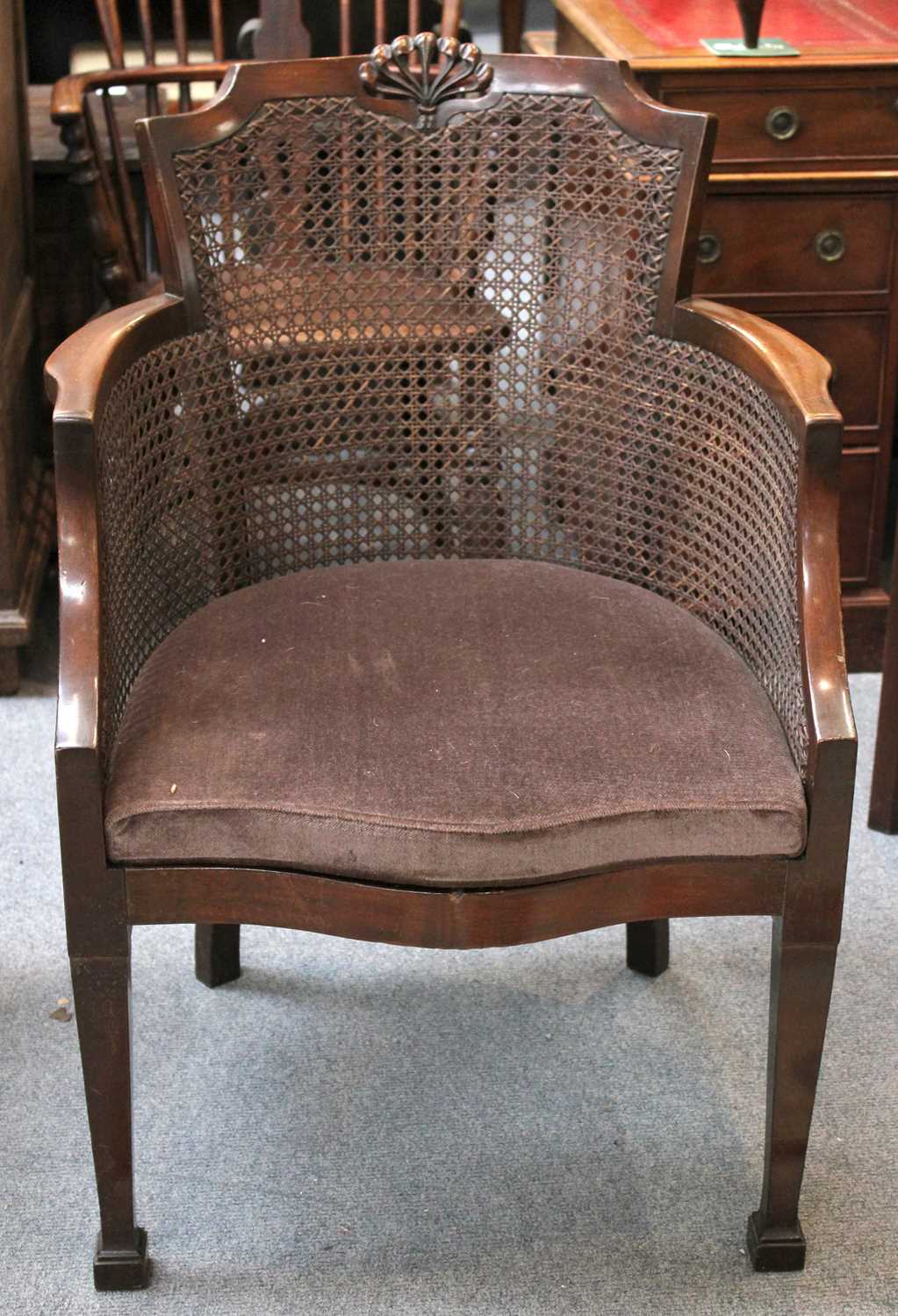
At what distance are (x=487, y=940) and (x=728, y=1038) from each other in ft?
1.78

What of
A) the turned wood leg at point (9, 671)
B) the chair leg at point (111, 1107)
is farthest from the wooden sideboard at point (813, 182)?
the chair leg at point (111, 1107)

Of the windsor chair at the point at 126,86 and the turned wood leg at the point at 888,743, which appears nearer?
the turned wood leg at the point at 888,743

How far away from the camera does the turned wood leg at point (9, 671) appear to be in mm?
2338

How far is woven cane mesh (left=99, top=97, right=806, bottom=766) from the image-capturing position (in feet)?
4.98

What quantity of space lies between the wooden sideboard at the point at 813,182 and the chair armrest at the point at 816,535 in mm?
951

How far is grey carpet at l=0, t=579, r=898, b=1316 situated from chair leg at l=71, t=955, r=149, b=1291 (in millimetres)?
35

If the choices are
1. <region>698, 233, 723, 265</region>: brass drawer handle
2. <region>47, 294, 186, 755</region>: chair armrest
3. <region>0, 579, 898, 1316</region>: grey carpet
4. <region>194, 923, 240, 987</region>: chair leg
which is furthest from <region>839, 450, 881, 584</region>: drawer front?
<region>47, 294, 186, 755</region>: chair armrest

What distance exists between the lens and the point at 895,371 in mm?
2330

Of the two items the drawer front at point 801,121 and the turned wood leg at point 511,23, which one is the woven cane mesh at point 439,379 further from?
the turned wood leg at point 511,23

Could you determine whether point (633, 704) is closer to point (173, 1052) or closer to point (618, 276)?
point (618, 276)

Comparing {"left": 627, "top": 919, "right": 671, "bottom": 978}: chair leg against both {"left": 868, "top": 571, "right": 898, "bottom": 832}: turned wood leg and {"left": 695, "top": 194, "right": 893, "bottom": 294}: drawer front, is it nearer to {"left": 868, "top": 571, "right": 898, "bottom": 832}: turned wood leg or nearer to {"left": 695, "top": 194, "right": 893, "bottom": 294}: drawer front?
{"left": 868, "top": 571, "right": 898, "bottom": 832}: turned wood leg

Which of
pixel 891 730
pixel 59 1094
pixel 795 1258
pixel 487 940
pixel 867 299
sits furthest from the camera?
pixel 867 299

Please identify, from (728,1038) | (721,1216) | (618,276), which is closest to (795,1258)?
(721,1216)

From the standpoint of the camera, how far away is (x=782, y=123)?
7.15 ft
